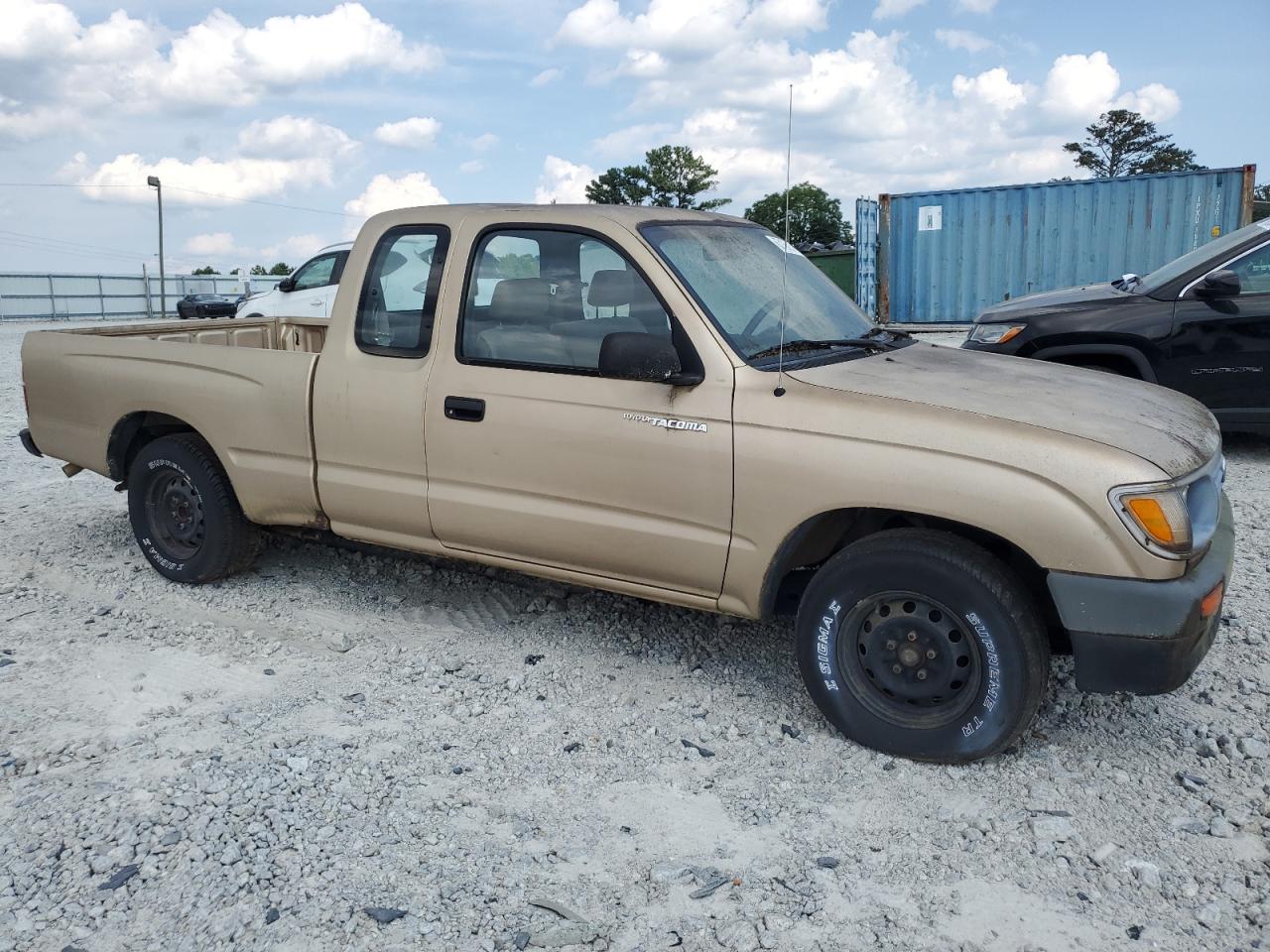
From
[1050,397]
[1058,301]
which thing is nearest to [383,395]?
[1050,397]

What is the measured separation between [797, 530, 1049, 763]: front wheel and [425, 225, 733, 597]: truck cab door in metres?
0.47

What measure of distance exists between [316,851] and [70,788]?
0.98m

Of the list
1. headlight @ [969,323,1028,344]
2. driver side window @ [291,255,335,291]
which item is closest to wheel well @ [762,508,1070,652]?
headlight @ [969,323,1028,344]

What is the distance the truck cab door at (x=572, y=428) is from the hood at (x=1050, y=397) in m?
0.52

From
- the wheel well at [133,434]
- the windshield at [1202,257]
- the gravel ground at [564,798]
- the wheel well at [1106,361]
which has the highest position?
Result: the windshield at [1202,257]

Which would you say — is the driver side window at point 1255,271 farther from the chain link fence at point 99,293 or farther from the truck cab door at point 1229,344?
the chain link fence at point 99,293

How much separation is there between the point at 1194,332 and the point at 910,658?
5.09m

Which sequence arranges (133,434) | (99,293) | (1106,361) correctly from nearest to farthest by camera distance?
(133,434), (1106,361), (99,293)

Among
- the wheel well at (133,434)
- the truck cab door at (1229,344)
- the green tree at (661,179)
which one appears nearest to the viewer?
the wheel well at (133,434)

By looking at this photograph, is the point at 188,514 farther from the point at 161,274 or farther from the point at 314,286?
the point at 161,274

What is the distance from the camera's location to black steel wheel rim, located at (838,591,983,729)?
3389mm

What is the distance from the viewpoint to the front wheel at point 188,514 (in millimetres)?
5129

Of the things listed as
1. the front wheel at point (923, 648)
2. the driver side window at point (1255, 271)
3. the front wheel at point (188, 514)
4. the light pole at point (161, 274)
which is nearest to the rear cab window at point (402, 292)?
the front wheel at point (188, 514)

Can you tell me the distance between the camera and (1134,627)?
3.10 meters
